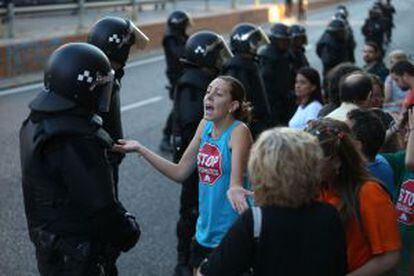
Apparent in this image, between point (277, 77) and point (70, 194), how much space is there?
5.41 metres

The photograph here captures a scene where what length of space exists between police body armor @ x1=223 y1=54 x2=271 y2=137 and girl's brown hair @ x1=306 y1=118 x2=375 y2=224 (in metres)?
3.48

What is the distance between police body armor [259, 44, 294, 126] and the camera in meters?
8.62

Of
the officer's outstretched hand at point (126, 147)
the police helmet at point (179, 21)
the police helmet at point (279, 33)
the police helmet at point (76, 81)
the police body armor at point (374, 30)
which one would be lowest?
the police body armor at point (374, 30)

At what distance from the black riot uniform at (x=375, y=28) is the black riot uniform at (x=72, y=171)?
12.4 meters

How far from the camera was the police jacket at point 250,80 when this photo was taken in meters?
6.82

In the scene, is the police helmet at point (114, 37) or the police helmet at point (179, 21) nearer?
the police helmet at point (114, 37)

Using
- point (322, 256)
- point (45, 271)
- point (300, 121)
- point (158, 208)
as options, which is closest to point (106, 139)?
point (45, 271)

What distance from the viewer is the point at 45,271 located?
3793 millimetres

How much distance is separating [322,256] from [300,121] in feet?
12.9

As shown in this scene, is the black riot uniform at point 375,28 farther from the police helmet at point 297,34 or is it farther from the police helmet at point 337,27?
the police helmet at point 297,34

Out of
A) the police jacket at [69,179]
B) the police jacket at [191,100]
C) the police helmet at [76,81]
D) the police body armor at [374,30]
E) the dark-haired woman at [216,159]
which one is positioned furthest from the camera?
the police body armor at [374,30]

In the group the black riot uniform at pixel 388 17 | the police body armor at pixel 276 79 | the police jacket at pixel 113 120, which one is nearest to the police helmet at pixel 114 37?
the police jacket at pixel 113 120

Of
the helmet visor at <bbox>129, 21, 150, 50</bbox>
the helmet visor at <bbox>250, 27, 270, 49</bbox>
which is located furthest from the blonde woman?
the helmet visor at <bbox>129, 21, 150, 50</bbox>

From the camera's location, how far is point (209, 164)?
4305mm
